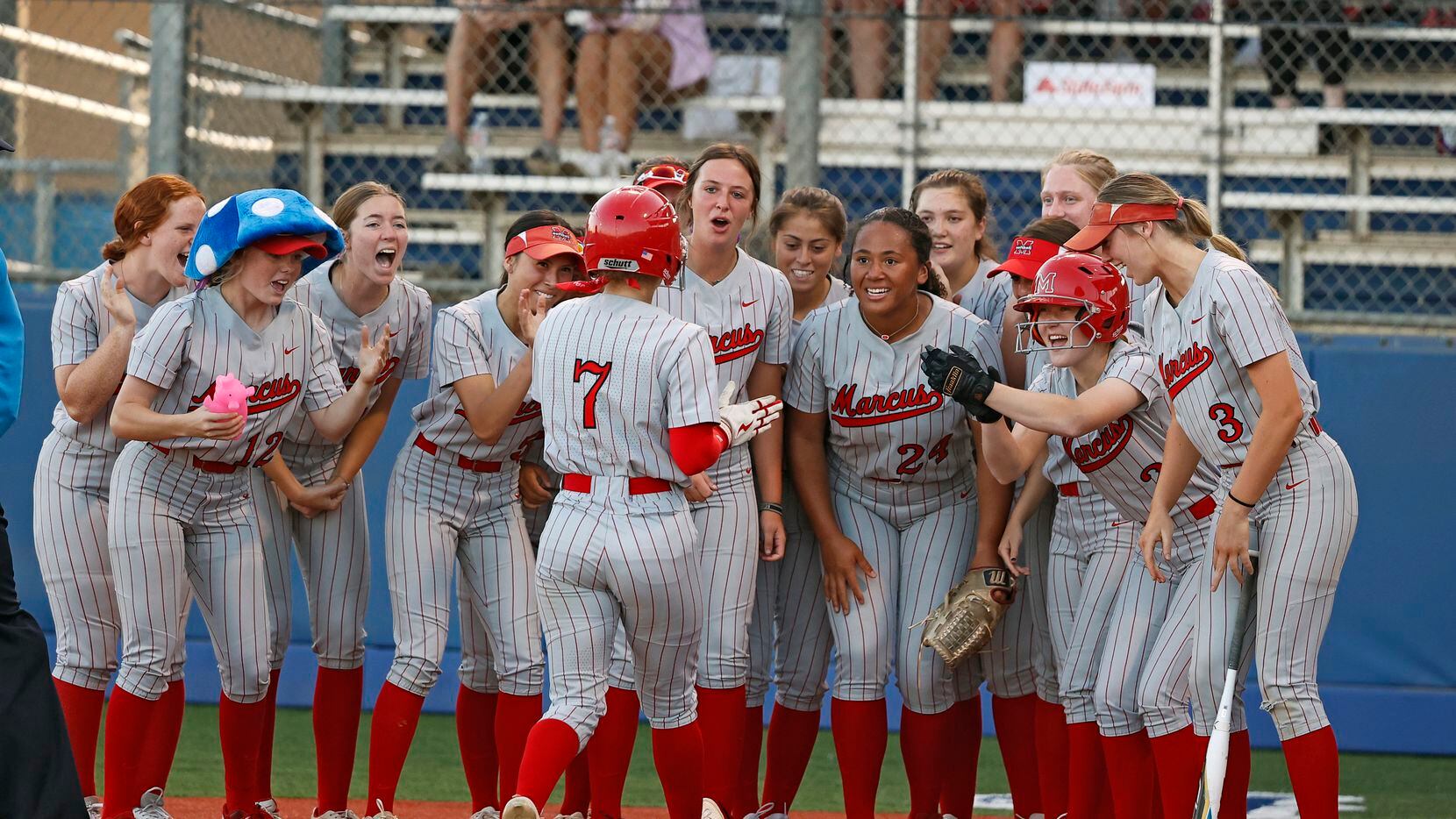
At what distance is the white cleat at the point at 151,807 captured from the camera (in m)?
4.18

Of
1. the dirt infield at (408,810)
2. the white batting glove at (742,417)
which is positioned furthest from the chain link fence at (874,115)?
the white batting glove at (742,417)

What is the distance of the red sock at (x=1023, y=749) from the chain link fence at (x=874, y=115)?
260 centimetres

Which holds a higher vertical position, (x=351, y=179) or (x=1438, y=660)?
(x=351, y=179)

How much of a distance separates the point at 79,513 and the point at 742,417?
190 cm

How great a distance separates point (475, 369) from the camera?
4.31 metres

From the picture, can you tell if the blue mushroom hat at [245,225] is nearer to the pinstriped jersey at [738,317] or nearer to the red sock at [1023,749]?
the pinstriped jersey at [738,317]

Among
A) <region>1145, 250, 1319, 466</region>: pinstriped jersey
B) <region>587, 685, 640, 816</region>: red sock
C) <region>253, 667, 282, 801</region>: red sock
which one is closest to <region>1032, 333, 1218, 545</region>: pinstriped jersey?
<region>1145, 250, 1319, 466</region>: pinstriped jersey

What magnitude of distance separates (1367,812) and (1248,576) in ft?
6.18

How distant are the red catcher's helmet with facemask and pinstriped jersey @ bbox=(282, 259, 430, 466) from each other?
5.98 feet

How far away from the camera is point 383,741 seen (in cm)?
433

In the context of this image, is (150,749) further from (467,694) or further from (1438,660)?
(1438,660)

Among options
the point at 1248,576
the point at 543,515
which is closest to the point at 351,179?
the point at 543,515

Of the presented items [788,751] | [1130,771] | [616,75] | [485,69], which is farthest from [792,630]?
[485,69]

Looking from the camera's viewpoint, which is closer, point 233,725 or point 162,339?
point 162,339
